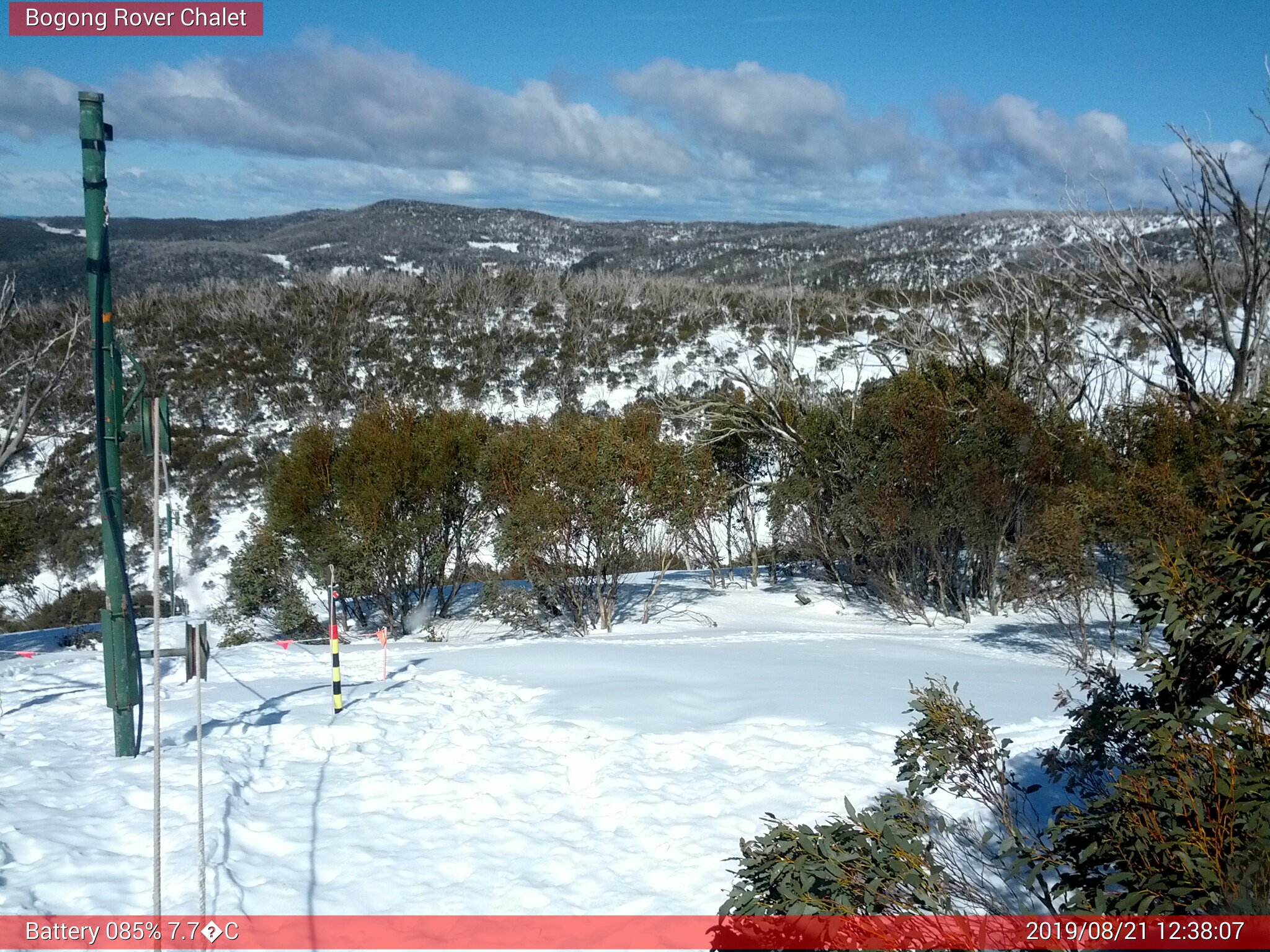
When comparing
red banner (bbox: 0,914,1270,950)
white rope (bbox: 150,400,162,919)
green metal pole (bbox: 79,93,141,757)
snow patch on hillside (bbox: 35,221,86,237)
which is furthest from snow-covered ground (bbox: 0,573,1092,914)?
snow patch on hillside (bbox: 35,221,86,237)

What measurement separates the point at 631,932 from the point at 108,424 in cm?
485

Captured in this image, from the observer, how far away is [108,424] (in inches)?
248

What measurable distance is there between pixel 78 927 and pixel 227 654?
26.1ft

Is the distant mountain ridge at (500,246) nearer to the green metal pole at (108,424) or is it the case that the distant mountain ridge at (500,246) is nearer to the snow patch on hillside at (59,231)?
the snow patch on hillside at (59,231)

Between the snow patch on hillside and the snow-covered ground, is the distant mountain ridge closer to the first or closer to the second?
the snow patch on hillside

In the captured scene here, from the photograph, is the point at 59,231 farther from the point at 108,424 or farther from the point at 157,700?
the point at 157,700

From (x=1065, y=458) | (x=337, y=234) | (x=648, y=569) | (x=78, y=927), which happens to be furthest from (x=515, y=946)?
(x=337, y=234)

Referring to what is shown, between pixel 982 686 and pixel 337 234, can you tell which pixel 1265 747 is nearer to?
pixel 982 686

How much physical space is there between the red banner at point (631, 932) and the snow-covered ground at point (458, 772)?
0.48 ft

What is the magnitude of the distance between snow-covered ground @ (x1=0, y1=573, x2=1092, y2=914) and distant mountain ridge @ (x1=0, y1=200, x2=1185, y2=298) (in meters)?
46.3

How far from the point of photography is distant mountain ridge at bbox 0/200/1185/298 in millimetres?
62531

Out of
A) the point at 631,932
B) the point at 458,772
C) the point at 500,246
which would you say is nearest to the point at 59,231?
the point at 500,246

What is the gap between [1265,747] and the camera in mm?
3055

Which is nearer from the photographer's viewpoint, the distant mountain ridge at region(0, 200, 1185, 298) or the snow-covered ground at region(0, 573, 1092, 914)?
the snow-covered ground at region(0, 573, 1092, 914)
